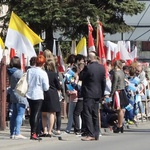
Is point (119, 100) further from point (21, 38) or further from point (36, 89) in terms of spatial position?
point (36, 89)

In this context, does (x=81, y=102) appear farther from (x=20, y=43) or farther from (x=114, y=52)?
(x=114, y=52)

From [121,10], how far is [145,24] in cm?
1138

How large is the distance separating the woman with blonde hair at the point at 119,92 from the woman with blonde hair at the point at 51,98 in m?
2.18

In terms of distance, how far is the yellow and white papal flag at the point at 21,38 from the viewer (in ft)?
59.4

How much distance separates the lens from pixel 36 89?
641 inches

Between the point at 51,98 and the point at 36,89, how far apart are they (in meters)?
0.91

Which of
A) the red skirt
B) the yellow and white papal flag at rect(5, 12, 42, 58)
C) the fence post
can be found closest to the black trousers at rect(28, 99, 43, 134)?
the yellow and white papal flag at rect(5, 12, 42, 58)

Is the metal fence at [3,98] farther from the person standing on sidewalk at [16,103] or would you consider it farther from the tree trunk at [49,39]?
the tree trunk at [49,39]

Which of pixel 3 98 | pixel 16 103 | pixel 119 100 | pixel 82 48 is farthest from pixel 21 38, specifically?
pixel 82 48

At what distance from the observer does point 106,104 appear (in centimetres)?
2028

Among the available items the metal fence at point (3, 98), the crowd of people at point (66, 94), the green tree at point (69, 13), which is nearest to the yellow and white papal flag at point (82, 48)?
the green tree at point (69, 13)

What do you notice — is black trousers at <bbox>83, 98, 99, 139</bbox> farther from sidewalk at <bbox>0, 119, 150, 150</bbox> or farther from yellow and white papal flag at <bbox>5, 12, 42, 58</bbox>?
yellow and white papal flag at <bbox>5, 12, 42, 58</bbox>

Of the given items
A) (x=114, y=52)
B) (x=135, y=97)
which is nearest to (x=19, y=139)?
(x=135, y=97)

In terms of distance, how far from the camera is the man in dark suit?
16.8 meters
